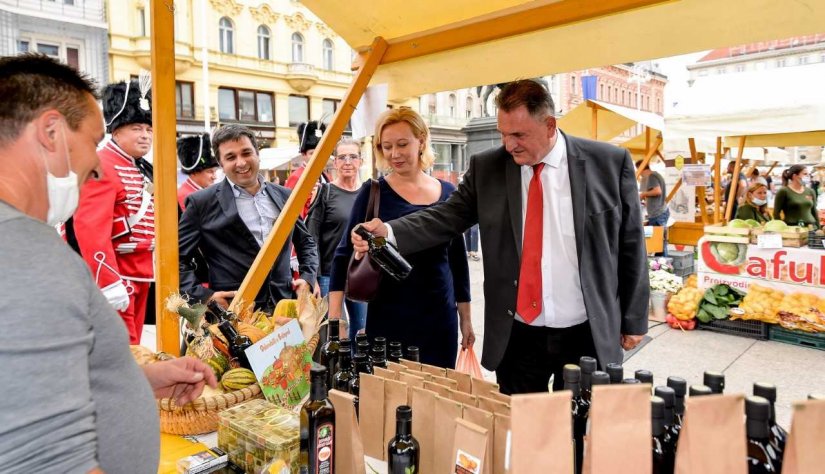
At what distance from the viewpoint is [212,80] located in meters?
25.3

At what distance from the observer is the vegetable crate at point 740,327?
5.21 metres

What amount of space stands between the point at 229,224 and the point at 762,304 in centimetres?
498

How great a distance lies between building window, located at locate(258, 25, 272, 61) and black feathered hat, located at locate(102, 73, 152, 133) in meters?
27.0

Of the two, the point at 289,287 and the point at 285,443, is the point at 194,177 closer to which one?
the point at 289,287

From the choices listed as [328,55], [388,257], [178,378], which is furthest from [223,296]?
[328,55]

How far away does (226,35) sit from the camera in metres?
27.0

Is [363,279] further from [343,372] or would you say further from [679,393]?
[679,393]

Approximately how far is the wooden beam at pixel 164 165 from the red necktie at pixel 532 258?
1.33 m

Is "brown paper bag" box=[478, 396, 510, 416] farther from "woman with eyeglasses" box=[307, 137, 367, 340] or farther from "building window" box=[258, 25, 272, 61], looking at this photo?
"building window" box=[258, 25, 272, 61]

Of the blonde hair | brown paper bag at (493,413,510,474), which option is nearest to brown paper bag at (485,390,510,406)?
brown paper bag at (493,413,510,474)

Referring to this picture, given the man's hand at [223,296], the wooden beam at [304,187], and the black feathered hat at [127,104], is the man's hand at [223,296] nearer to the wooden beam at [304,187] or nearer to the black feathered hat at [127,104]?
the wooden beam at [304,187]

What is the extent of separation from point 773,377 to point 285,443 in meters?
4.32

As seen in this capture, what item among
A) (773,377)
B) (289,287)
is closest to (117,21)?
(289,287)

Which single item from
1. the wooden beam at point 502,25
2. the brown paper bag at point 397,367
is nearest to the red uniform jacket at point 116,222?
the wooden beam at point 502,25
